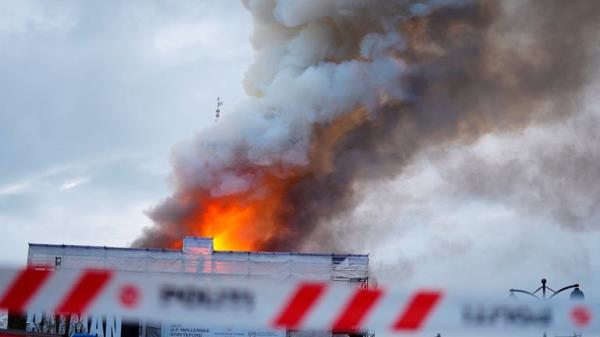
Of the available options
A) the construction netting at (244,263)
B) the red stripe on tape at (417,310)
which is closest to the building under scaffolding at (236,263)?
the construction netting at (244,263)

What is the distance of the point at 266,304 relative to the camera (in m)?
5.57

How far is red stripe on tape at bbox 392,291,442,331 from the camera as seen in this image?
5.80 meters

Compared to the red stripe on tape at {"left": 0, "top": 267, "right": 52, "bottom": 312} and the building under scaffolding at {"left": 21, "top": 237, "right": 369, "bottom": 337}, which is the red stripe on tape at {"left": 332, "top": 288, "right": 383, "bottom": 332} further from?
the building under scaffolding at {"left": 21, "top": 237, "right": 369, "bottom": 337}

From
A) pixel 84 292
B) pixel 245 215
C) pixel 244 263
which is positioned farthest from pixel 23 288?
pixel 245 215

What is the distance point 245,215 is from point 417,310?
34865mm

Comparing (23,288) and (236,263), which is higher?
(236,263)

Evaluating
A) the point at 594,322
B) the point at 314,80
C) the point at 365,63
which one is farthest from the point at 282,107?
the point at 594,322

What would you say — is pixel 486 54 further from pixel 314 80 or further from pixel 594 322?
pixel 594 322

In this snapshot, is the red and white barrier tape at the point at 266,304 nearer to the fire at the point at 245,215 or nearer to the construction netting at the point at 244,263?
the construction netting at the point at 244,263

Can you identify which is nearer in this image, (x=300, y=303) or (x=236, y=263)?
(x=300, y=303)

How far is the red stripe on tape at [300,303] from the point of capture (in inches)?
219

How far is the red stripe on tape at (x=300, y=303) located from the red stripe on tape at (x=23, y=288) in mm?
1544

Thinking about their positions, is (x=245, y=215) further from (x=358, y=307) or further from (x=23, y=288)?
(x=23, y=288)

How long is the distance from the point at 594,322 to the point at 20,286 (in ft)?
13.3
